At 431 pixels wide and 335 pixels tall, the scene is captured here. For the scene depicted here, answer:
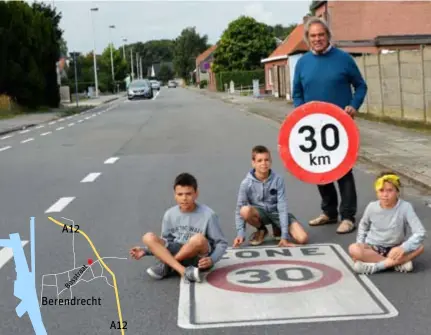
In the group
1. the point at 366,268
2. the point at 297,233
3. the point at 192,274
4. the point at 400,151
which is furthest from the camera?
the point at 400,151

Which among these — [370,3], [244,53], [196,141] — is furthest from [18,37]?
[244,53]

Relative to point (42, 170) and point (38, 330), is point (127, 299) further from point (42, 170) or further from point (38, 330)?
point (42, 170)

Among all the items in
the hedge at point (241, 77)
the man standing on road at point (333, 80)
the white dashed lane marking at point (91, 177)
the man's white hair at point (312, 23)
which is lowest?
the white dashed lane marking at point (91, 177)

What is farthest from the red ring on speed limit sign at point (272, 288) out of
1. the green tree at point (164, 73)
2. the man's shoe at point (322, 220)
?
the green tree at point (164, 73)

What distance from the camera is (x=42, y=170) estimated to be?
42.1 ft

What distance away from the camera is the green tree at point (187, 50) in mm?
155000

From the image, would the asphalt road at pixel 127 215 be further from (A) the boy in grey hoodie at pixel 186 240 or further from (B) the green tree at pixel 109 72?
(B) the green tree at pixel 109 72

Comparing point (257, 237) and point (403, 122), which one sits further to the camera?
point (403, 122)

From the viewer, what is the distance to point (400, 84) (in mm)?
21312

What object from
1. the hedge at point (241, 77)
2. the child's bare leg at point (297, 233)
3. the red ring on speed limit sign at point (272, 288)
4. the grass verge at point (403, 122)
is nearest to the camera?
the red ring on speed limit sign at point (272, 288)

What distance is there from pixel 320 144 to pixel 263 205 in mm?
902

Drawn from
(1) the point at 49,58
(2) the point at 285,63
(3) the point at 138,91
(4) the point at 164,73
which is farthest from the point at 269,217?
(4) the point at 164,73

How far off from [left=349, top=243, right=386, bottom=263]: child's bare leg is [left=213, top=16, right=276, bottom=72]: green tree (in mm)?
73446

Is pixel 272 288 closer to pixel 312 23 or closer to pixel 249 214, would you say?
pixel 249 214
